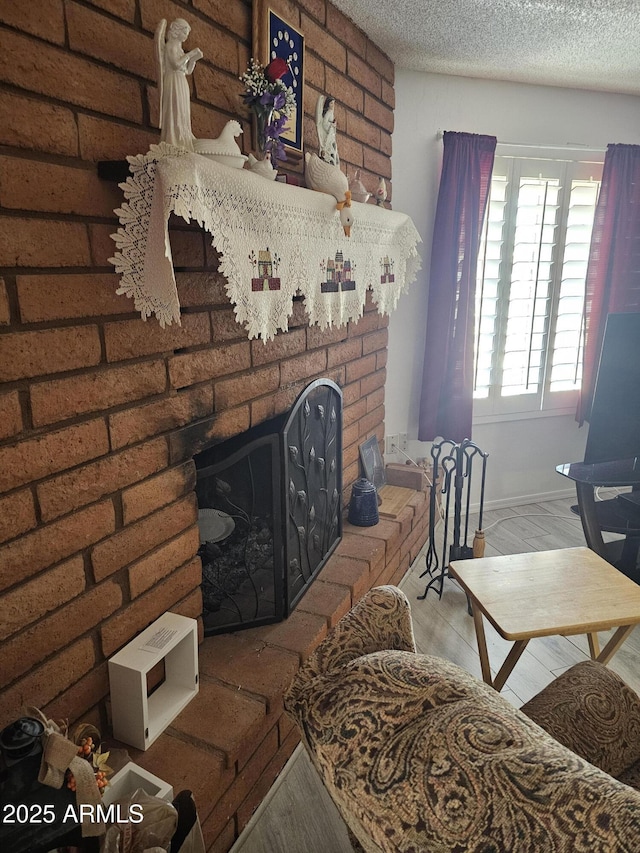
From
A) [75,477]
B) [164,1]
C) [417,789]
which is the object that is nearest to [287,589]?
[75,477]

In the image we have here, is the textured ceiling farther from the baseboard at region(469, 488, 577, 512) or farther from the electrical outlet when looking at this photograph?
the baseboard at region(469, 488, 577, 512)

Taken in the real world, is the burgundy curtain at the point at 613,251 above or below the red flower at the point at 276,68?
below

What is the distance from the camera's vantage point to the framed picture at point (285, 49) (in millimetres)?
1637

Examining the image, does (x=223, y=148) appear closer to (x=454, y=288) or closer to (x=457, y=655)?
(x=457, y=655)

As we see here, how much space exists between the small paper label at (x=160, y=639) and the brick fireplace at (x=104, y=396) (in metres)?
0.06

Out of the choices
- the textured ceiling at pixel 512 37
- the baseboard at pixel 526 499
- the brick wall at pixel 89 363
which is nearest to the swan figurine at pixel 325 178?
the brick wall at pixel 89 363

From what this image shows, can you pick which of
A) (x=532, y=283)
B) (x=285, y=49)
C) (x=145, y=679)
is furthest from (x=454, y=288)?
(x=145, y=679)

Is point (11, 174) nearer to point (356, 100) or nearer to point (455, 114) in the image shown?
point (356, 100)

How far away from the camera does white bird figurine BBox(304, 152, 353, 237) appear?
1.83 meters

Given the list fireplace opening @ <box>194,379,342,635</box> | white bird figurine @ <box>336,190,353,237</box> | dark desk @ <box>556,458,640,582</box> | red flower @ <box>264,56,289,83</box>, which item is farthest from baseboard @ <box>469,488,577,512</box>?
red flower @ <box>264,56,289,83</box>

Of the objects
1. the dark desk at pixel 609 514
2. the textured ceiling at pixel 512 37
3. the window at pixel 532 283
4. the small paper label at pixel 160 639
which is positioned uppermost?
the textured ceiling at pixel 512 37

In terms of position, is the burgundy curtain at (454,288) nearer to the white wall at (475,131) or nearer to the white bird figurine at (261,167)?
the white wall at (475,131)

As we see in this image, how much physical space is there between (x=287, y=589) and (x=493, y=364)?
2147 millimetres

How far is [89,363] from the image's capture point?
122cm
